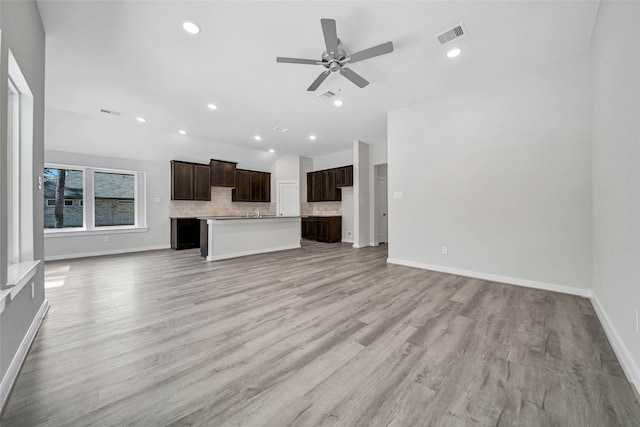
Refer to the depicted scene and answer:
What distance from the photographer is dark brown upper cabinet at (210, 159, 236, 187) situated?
715cm

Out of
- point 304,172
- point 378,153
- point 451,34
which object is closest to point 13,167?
point 451,34

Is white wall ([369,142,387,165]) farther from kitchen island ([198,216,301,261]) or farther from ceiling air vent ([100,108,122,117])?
ceiling air vent ([100,108,122,117])

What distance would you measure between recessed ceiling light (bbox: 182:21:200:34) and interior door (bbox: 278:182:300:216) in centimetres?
609

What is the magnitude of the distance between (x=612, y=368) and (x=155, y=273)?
5.22 meters

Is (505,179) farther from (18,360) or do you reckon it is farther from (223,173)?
(223,173)

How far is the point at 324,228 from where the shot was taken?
25.6ft

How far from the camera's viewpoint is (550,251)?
302 cm

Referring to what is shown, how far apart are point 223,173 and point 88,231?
11.1 ft

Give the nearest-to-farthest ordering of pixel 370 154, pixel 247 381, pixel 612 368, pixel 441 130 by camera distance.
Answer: pixel 247 381
pixel 612 368
pixel 441 130
pixel 370 154

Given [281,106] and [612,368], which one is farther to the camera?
[281,106]

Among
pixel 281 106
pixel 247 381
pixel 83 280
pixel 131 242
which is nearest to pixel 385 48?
pixel 281 106

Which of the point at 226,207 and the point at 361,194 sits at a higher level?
the point at 361,194

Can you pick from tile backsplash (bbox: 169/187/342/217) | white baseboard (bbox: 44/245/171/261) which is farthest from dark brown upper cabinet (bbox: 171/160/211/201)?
white baseboard (bbox: 44/245/171/261)

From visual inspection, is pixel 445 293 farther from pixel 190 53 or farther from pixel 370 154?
pixel 370 154
